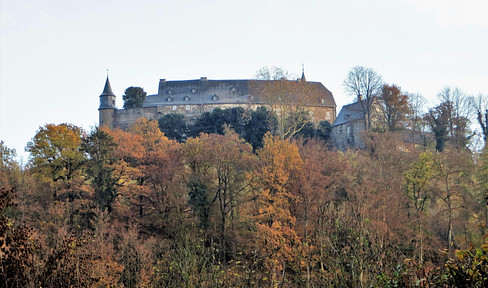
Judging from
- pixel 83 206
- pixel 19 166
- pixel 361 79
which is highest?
pixel 361 79

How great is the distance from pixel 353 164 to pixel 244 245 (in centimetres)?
1434

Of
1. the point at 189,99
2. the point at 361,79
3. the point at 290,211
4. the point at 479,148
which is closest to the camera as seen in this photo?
the point at 290,211

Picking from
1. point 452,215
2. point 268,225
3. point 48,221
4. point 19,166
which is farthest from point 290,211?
point 19,166

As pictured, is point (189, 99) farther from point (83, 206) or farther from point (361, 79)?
point (83, 206)

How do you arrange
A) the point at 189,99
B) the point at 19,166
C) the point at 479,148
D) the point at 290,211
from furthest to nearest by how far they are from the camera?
the point at 189,99, the point at 479,148, the point at 19,166, the point at 290,211

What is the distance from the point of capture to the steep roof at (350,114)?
5912 cm

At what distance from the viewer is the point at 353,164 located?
135ft

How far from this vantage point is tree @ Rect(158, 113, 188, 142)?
57.3 m

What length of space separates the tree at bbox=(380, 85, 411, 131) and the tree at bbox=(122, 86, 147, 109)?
28.7 metres

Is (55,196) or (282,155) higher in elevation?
(282,155)

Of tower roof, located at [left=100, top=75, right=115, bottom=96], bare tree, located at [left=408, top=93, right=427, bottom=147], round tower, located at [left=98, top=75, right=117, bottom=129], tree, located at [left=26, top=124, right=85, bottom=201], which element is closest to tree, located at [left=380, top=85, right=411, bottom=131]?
bare tree, located at [left=408, top=93, right=427, bottom=147]

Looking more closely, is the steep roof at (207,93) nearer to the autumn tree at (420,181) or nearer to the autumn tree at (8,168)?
the autumn tree at (8,168)

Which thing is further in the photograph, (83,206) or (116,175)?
(116,175)

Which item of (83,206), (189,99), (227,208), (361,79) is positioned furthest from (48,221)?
(189,99)
